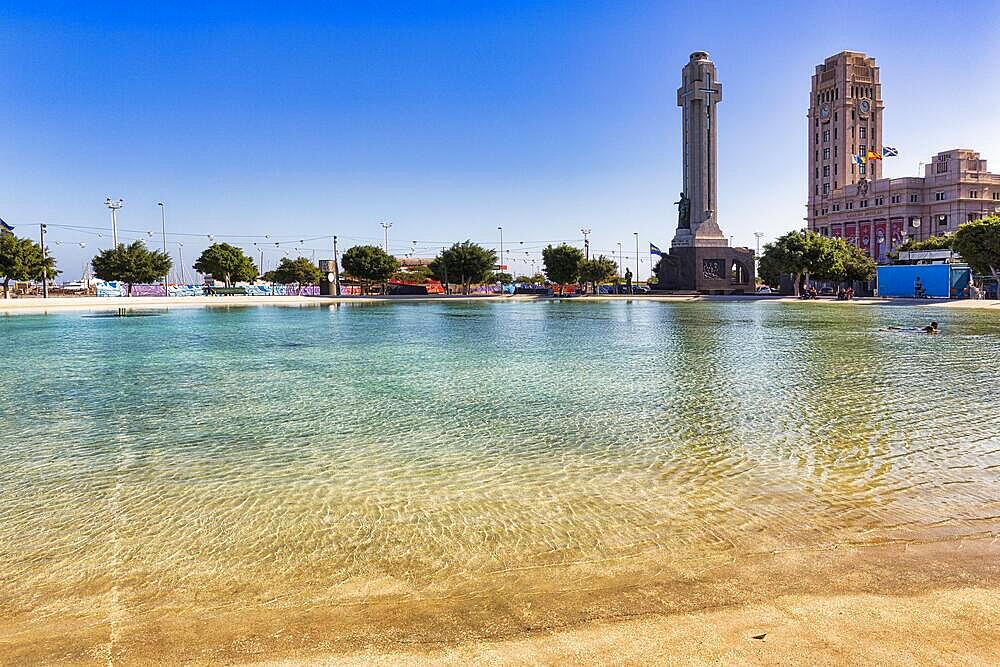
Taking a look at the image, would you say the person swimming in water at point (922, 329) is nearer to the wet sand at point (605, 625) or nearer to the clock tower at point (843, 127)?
the wet sand at point (605, 625)

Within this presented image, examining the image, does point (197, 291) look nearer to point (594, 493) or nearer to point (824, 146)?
point (594, 493)

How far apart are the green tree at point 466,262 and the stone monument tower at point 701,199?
26.0 metres

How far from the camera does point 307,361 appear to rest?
19844 mm

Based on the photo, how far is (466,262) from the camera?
92.1 m

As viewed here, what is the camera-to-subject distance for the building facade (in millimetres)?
114562

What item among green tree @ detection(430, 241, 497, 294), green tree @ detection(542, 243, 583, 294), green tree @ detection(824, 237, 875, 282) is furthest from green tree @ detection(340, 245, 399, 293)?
green tree @ detection(824, 237, 875, 282)

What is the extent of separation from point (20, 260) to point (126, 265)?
1718 centimetres

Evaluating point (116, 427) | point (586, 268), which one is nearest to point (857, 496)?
point (116, 427)

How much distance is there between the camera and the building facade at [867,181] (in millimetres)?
114562

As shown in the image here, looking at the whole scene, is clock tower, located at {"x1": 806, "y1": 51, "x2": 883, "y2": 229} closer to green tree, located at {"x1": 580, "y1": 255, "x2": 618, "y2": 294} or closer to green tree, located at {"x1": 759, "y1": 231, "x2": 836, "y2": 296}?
green tree, located at {"x1": 580, "y1": 255, "x2": 618, "y2": 294}

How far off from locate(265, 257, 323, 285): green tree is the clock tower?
105 meters

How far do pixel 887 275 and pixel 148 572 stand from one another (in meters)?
74.5

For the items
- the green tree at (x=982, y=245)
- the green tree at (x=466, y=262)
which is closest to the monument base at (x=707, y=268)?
the green tree at (x=466, y=262)

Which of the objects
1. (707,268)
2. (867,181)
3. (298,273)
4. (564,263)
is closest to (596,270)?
(564,263)
